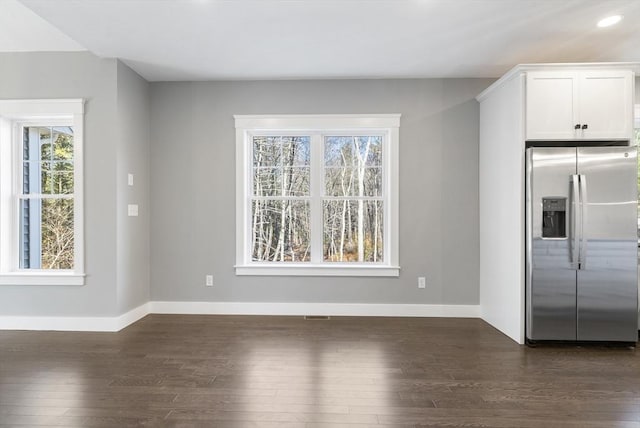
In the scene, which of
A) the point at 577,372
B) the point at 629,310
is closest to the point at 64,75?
the point at 577,372

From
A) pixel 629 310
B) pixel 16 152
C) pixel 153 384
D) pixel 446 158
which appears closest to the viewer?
pixel 153 384

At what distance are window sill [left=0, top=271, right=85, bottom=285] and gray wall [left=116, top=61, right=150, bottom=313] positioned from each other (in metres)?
0.44

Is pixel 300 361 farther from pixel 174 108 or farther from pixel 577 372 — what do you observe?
pixel 174 108

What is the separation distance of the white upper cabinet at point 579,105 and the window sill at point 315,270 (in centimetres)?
206

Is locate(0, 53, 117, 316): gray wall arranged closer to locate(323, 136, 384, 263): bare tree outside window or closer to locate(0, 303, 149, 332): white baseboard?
locate(0, 303, 149, 332): white baseboard

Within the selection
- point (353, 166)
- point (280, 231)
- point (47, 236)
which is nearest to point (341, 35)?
point (353, 166)

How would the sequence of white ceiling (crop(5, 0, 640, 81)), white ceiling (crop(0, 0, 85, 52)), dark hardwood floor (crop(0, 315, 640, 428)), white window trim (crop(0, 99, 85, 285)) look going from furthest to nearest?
white window trim (crop(0, 99, 85, 285))
white ceiling (crop(0, 0, 85, 52))
white ceiling (crop(5, 0, 640, 81))
dark hardwood floor (crop(0, 315, 640, 428))

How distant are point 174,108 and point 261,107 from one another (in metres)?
1.06

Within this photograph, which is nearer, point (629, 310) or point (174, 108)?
point (629, 310)

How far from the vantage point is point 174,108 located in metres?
4.60

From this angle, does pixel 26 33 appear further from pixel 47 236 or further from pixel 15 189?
pixel 47 236

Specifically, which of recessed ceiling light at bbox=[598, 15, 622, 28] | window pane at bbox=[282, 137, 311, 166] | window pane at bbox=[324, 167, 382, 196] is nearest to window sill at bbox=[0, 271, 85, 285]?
window pane at bbox=[282, 137, 311, 166]

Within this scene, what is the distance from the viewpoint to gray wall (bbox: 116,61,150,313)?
4.00 metres

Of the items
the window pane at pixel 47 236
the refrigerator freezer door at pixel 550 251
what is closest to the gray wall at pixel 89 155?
the window pane at pixel 47 236
